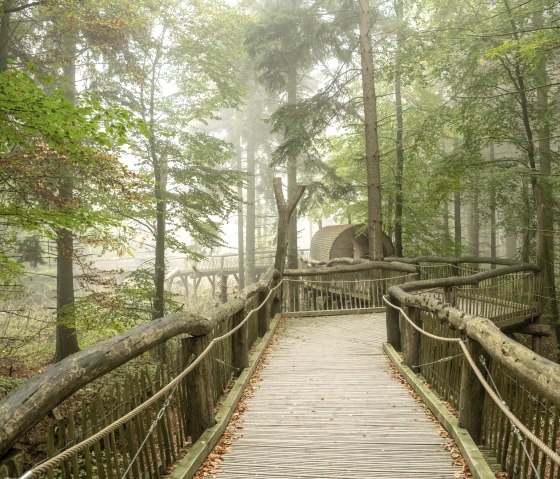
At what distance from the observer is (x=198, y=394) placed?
3.93 metres

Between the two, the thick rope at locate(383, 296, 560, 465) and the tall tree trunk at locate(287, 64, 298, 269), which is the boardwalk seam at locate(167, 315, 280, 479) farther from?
the tall tree trunk at locate(287, 64, 298, 269)

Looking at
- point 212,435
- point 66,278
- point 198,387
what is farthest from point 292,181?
point 212,435

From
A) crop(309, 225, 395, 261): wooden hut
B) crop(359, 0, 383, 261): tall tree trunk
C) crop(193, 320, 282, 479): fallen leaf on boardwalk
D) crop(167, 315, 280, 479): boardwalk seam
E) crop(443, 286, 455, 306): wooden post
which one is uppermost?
crop(359, 0, 383, 261): tall tree trunk

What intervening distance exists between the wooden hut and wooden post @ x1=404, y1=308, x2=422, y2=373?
1350 centimetres

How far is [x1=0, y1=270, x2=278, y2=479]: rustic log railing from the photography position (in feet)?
6.66

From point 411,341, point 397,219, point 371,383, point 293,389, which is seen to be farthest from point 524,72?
point 293,389

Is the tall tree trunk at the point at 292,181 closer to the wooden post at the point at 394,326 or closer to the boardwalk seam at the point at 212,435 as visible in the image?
the wooden post at the point at 394,326

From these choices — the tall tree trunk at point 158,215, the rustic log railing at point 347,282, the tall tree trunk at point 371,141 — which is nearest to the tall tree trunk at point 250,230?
the tall tree trunk at point 371,141

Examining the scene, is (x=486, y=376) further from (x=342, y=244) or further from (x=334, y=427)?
(x=342, y=244)

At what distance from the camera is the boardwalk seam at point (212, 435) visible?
10.9ft

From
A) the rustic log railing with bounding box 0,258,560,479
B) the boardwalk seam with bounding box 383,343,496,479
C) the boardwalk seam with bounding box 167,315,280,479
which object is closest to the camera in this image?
the rustic log railing with bounding box 0,258,560,479

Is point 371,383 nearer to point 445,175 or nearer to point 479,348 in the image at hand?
point 479,348

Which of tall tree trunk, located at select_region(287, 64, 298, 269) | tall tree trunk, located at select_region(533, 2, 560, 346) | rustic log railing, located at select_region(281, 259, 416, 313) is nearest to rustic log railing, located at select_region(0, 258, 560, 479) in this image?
rustic log railing, located at select_region(281, 259, 416, 313)

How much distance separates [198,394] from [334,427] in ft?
4.60
